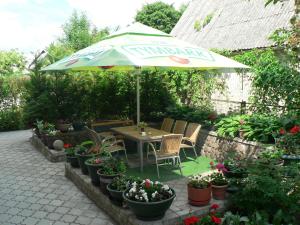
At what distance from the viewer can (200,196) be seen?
4.05 m

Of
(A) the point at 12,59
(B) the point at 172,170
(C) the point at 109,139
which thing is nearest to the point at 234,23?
(C) the point at 109,139

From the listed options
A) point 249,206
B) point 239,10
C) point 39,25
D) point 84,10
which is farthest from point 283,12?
point 39,25

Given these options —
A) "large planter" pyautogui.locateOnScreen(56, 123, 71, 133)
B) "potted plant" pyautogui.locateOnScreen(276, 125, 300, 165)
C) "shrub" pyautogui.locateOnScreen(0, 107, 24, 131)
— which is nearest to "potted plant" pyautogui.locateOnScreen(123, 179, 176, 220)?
"potted plant" pyautogui.locateOnScreen(276, 125, 300, 165)

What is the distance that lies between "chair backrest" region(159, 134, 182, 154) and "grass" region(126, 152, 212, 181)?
463 millimetres

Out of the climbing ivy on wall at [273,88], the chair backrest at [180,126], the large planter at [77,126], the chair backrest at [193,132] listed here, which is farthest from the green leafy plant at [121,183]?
the large planter at [77,126]

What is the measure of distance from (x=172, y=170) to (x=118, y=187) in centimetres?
214

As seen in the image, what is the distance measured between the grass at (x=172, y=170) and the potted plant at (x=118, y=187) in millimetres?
1414

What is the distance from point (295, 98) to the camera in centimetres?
616

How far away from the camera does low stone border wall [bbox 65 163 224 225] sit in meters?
3.76

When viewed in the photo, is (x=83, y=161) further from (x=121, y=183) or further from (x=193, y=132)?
(x=193, y=132)

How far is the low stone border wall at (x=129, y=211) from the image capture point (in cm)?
376

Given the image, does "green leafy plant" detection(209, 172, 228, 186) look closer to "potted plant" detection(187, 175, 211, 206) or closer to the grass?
"potted plant" detection(187, 175, 211, 206)

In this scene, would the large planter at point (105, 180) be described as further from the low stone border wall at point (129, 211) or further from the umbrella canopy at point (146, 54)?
the umbrella canopy at point (146, 54)

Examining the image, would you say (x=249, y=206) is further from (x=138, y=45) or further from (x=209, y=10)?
(x=209, y=10)
